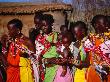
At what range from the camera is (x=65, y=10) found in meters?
20.9

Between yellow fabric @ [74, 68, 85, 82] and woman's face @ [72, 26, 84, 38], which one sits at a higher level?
woman's face @ [72, 26, 84, 38]

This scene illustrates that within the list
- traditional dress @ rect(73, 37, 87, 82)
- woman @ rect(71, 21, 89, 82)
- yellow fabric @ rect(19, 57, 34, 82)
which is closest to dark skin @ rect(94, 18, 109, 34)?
woman @ rect(71, 21, 89, 82)

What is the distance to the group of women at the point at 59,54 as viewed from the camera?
8.93 m

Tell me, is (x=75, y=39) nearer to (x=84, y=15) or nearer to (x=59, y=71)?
(x=59, y=71)

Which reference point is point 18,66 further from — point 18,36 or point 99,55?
point 99,55

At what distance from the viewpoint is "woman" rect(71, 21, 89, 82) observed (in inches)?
356

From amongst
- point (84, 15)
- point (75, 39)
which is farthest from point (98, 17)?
point (84, 15)

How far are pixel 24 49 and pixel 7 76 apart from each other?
2.16 feet

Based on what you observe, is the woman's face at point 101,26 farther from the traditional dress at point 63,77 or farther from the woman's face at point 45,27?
the woman's face at point 45,27

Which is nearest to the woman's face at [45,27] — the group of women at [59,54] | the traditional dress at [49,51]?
the group of women at [59,54]

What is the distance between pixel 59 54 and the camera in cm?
947

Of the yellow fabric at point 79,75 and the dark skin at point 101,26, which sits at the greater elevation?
the dark skin at point 101,26

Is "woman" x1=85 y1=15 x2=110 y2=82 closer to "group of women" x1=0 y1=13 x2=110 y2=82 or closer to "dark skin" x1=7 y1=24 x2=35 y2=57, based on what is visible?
"group of women" x1=0 y1=13 x2=110 y2=82

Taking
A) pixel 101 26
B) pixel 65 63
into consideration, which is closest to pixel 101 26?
pixel 101 26
